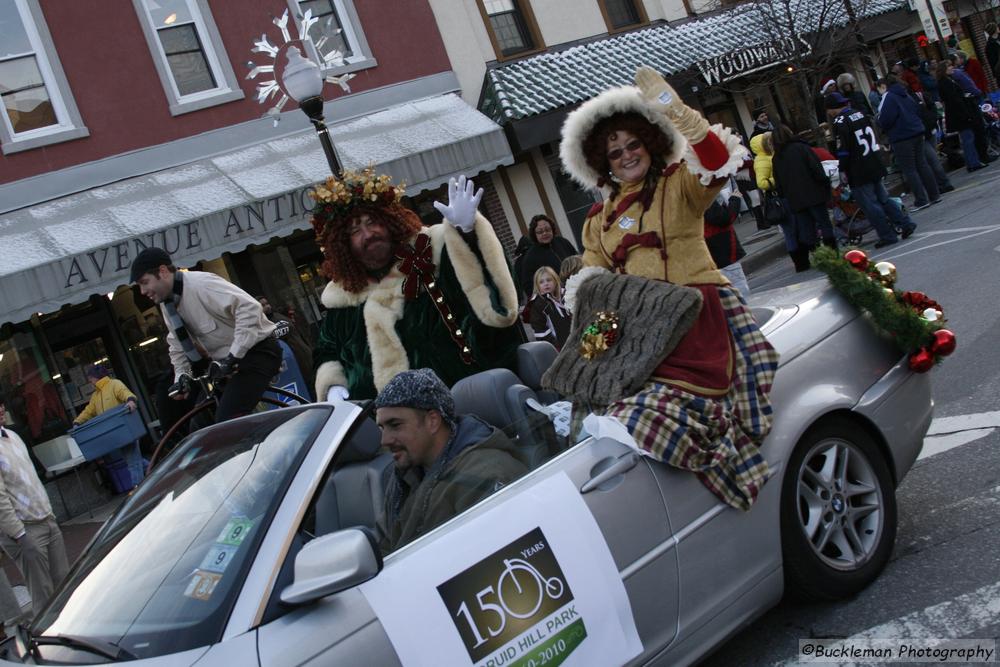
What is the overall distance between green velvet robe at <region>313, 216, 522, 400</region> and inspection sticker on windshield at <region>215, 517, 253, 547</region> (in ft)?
6.37

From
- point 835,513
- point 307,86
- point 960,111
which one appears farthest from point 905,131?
point 835,513

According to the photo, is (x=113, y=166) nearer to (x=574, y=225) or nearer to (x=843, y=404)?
(x=574, y=225)

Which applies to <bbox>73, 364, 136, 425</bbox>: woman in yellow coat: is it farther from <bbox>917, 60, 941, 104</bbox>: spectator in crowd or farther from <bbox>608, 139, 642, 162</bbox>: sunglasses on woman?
<bbox>917, 60, 941, 104</bbox>: spectator in crowd

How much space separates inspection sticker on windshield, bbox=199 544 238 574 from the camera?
2.55 metres

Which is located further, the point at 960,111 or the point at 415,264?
the point at 960,111

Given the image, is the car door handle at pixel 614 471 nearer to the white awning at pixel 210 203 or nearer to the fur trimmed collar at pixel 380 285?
the fur trimmed collar at pixel 380 285

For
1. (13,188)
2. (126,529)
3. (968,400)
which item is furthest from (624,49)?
(126,529)

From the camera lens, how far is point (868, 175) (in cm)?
1107

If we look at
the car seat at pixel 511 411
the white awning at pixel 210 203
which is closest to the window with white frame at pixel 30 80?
the white awning at pixel 210 203

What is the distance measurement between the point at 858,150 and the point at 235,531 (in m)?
10.2

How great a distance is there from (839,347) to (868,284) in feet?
1.16

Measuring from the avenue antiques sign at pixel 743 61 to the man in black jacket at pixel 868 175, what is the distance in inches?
268

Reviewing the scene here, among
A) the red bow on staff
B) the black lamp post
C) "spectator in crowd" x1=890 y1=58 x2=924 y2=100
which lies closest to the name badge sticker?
the red bow on staff

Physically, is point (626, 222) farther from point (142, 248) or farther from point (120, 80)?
point (120, 80)
